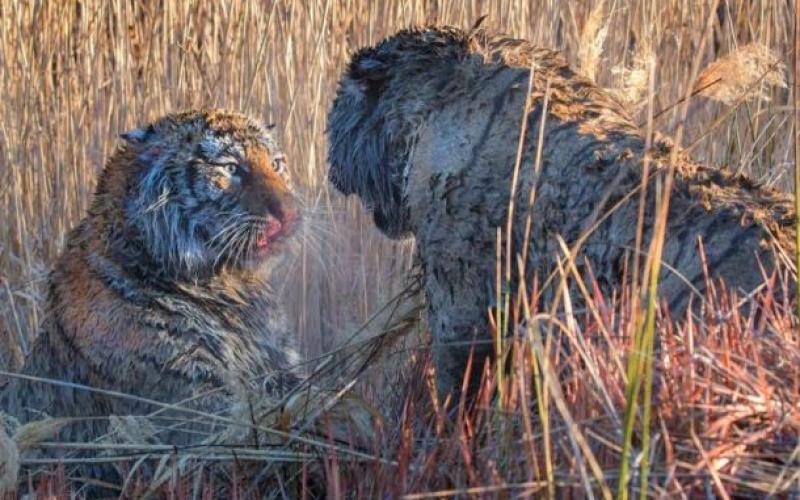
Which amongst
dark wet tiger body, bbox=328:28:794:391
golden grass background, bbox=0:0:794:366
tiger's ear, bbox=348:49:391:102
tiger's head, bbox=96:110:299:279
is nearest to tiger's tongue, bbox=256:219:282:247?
tiger's head, bbox=96:110:299:279

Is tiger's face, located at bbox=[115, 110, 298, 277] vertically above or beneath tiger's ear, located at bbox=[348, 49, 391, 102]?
beneath

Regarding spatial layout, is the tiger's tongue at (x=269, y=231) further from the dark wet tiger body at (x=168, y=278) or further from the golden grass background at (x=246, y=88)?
the golden grass background at (x=246, y=88)

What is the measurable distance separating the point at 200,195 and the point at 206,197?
3cm

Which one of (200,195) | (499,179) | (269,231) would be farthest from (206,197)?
(499,179)

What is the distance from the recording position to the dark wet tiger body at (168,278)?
4691 millimetres

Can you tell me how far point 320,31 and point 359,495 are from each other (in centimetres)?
356

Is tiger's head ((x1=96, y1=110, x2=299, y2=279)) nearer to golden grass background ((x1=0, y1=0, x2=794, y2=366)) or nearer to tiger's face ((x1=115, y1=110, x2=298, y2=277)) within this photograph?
tiger's face ((x1=115, y1=110, x2=298, y2=277))

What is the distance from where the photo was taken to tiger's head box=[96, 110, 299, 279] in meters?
4.83

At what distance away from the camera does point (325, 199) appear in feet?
20.5

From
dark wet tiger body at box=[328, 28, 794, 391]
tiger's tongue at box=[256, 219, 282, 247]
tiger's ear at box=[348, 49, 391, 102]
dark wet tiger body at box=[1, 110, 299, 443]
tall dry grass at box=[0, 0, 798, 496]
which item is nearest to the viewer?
dark wet tiger body at box=[328, 28, 794, 391]

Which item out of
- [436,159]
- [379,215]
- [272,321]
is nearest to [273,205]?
[272,321]

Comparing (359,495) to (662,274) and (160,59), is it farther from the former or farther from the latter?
(160,59)

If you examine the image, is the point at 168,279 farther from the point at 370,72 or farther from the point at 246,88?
the point at 246,88

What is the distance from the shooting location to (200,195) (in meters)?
4.94
